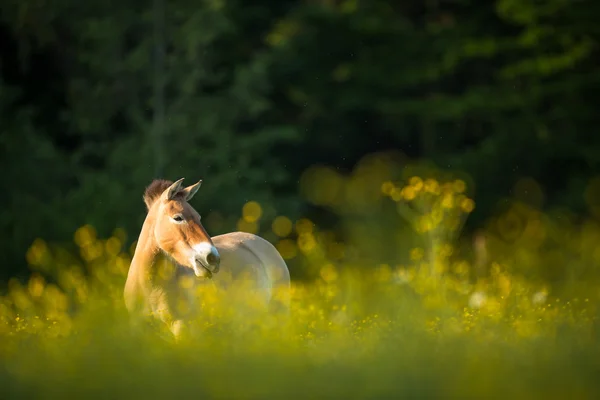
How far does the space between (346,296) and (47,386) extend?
2.95 metres

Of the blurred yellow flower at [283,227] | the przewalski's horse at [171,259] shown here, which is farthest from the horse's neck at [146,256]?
the blurred yellow flower at [283,227]

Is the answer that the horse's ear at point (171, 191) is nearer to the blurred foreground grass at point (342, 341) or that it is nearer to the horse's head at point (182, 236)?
the horse's head at point (182, 236)

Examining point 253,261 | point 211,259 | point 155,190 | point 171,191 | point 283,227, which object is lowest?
point 211,259

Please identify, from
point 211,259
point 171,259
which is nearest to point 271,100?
point 171,259

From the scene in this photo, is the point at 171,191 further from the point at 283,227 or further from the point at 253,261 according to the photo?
the point at 283,227

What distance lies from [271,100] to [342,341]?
1726cm

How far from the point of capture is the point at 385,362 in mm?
3969

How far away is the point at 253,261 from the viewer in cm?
827

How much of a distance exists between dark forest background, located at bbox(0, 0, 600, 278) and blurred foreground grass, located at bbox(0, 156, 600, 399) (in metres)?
10.6

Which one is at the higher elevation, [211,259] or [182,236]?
[182,236]

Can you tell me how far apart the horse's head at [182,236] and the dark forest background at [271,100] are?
10056 millimetres

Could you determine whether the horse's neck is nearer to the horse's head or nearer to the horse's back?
the horse's head

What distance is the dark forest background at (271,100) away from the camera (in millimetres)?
18906

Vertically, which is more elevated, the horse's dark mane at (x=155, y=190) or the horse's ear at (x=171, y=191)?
the horse's dark mane at (x=155, y=190)
